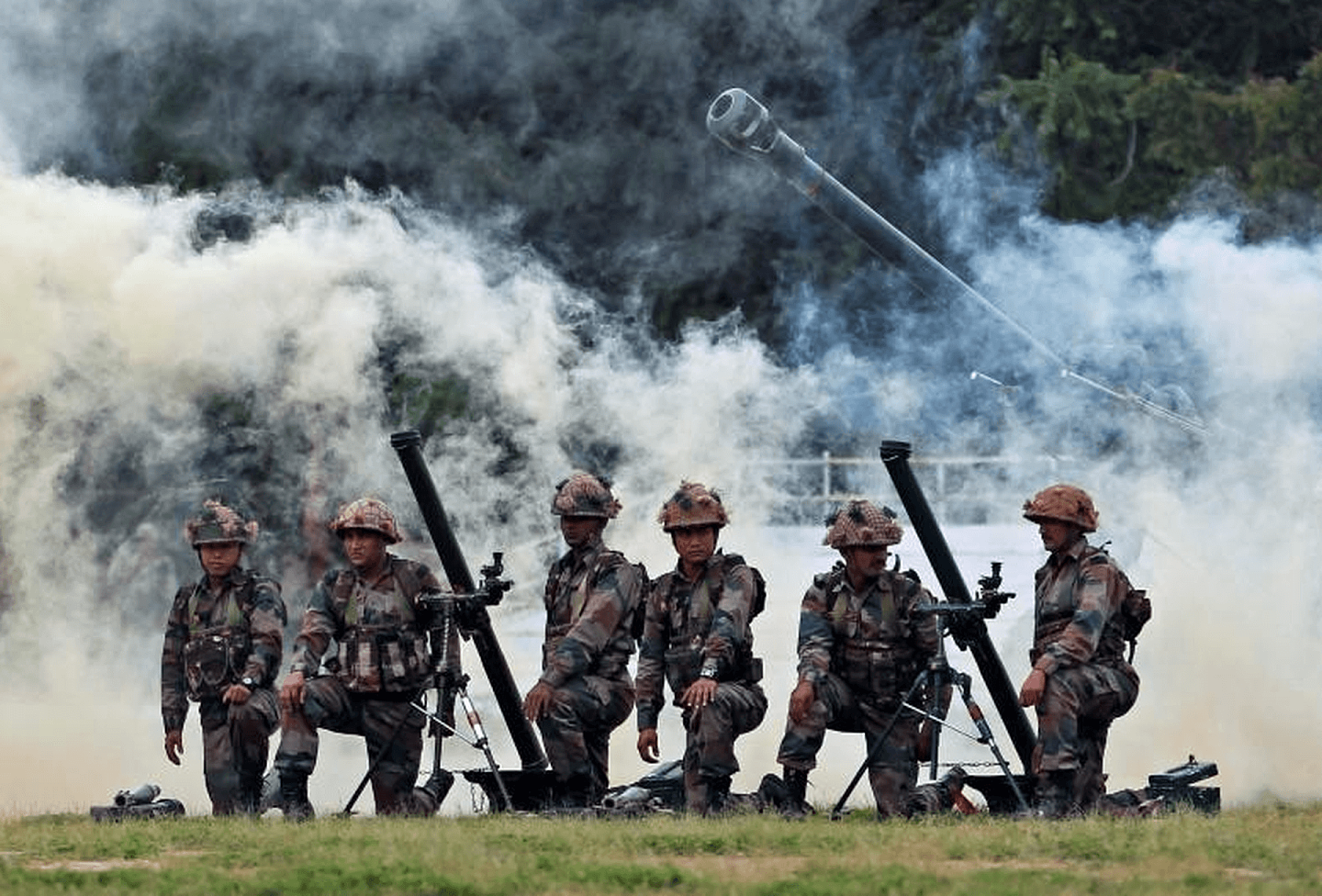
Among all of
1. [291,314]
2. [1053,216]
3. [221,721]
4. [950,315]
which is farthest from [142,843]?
[1053,216]

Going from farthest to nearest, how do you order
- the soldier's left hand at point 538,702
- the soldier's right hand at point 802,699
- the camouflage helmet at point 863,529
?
1. the soldier's left hand at point 538,702
2. the camouflage helmet at point 863,529
3. the soldier's right hand at point 802,699

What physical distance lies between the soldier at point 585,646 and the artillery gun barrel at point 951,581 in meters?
1.51

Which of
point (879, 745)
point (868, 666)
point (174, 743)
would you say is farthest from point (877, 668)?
point (174, 743)

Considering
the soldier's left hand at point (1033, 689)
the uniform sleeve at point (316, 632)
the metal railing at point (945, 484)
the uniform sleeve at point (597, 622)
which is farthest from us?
the metal railing at point (945, 484)

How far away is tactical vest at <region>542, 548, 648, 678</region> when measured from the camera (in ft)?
59.6

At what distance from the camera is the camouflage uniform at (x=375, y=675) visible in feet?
59.7

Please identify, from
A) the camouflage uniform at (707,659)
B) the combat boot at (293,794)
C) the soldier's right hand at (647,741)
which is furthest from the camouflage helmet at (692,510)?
the combat boot at (293,794)

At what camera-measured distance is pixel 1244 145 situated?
3469 centimetres

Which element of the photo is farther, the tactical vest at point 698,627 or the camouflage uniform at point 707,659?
the tactical vest at point 698,627

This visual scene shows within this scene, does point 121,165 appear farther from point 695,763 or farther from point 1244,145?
point 695,763

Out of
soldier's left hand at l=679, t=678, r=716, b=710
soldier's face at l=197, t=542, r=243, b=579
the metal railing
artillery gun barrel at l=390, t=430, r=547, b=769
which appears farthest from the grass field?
the metal railing

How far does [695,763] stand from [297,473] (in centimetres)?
833

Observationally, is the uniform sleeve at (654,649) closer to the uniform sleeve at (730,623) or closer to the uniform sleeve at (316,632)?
the uniform sleeve at (730,623)

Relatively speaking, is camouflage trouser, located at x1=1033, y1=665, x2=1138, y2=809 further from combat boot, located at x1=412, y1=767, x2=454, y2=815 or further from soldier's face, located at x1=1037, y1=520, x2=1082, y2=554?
combat boot, located at x1=412, y1=767, x2=454, y2=815
